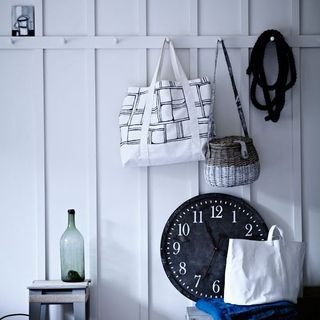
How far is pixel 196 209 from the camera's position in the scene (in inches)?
105

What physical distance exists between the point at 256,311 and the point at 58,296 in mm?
909

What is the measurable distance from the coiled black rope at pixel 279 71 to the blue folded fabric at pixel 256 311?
0.92m

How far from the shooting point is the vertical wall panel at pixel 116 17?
2.67 metres

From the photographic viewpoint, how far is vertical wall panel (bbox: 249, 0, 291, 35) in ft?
8.92

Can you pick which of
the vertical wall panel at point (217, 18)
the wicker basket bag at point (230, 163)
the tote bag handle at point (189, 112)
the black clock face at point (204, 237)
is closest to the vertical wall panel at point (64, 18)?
the tote bag handle at point (189, 112)

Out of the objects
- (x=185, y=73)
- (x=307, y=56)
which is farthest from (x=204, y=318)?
(x=307, y=56)

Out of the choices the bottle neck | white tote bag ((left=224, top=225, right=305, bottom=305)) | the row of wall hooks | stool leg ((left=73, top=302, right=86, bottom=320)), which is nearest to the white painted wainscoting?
the row of wall hooks

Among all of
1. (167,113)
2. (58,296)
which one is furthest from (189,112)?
(58,296)

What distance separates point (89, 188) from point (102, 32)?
796 millimetres

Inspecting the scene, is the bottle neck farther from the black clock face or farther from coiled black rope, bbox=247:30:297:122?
coiled black rope, bbox=247:30:297:122

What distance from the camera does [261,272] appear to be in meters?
2.42

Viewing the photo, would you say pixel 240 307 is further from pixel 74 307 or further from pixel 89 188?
pixel 89 188

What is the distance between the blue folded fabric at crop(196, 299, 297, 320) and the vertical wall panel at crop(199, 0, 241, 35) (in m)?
1.36

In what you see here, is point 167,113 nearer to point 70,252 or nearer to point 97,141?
point 97,141
